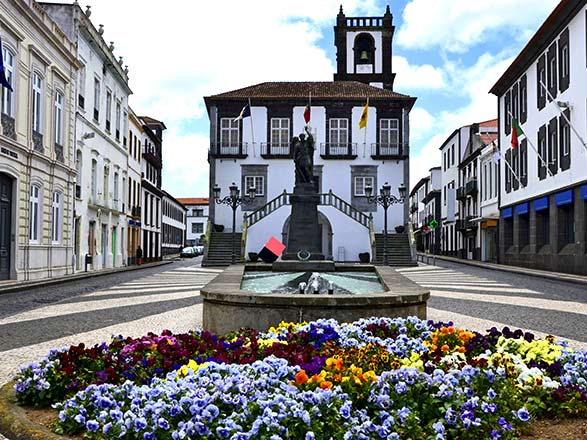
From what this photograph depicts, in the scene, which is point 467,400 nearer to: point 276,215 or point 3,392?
point 3,392

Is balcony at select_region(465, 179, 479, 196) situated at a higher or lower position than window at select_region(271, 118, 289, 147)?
lower

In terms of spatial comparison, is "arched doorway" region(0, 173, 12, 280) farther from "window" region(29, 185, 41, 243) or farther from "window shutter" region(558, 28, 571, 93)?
"window shutter" region(558, 28, 571, 93)

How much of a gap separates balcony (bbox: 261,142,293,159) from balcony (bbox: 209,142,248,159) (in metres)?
1.14

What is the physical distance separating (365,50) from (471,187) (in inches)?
536

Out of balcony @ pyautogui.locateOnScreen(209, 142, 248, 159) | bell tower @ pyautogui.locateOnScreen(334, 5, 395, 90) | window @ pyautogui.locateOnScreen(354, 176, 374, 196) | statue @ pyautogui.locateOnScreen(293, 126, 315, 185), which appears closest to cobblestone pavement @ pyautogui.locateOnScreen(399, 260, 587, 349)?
statue @ pyautogui.locateOnScreen(293, 126, 315, 185)

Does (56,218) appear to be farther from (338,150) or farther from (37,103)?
(338,150)

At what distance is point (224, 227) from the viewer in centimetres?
3709

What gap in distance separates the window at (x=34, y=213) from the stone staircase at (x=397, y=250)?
16.6m

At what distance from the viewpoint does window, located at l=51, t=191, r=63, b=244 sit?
71.9ft

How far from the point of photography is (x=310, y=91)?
38875 millimetres

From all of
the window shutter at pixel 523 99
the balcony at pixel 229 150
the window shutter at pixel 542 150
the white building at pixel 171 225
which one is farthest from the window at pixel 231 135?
the white building at pixel 171 225

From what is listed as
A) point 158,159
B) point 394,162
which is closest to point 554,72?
point 394,162

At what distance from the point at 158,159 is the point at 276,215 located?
21.2 m

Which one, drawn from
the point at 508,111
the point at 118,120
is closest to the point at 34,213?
the point at 118,120
